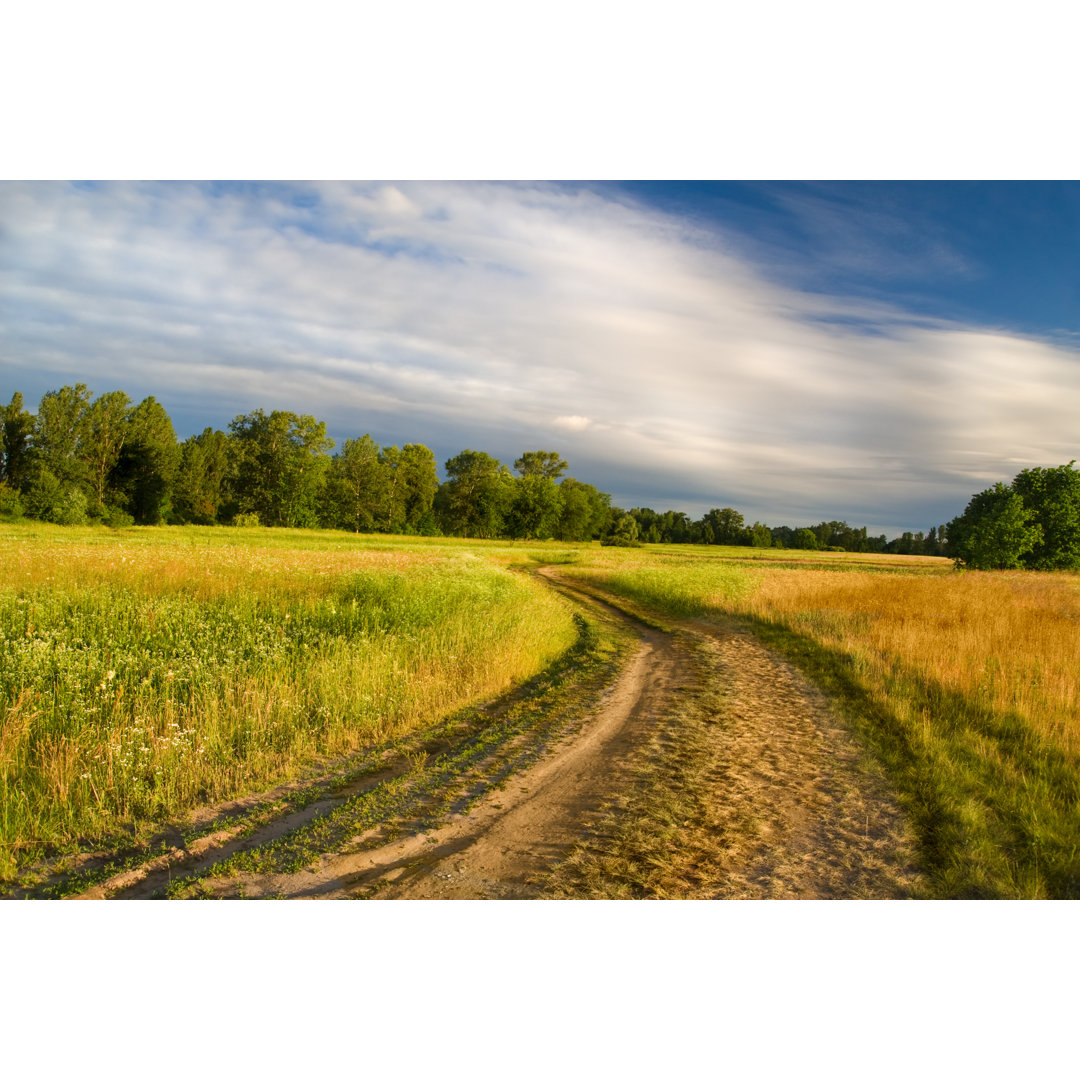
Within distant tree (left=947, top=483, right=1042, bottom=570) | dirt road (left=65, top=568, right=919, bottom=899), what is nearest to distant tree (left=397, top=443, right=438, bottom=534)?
dirt road (left=65, top=568, right=919, bottom=899)

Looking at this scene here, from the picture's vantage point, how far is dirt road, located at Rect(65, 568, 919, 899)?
3910 mm

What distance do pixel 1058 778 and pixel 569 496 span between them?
13.7m

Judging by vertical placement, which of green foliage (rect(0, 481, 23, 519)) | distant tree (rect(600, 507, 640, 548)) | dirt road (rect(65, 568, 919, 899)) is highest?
distant tree (rect(600, 507, 640, 548))

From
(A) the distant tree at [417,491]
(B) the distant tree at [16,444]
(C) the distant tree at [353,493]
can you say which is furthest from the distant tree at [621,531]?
(B) the distant tree at [16,444]

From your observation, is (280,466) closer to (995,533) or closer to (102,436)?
(102,436)

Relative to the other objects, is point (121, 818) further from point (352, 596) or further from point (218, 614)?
point (352, 596)

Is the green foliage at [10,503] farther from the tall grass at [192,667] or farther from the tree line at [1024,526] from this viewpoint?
the tree line at [1024,526]

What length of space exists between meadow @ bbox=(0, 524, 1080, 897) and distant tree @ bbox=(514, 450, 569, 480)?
4.15m

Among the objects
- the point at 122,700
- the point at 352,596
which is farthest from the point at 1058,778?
the point at 352,596

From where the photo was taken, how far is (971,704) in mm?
7145

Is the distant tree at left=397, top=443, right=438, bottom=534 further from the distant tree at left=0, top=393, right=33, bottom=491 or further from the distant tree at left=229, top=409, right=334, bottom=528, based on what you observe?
the distant tree at left=0, top=393, right=33, bottom=491

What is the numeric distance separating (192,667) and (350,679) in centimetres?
204

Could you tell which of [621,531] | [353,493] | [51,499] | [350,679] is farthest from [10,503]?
[621,531]

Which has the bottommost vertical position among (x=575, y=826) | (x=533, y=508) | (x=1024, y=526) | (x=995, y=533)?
(x=575, y=826)
